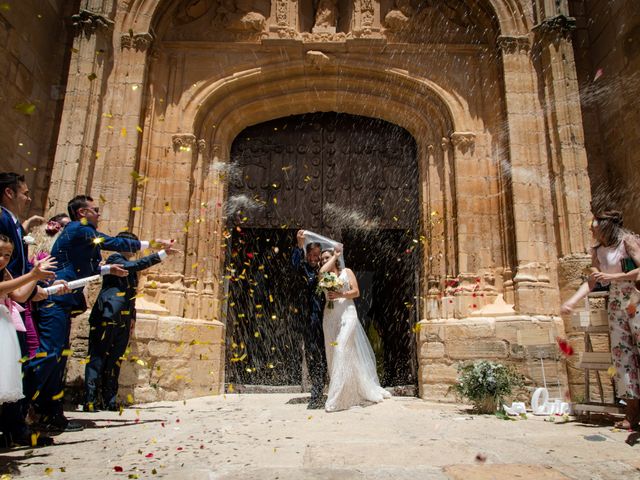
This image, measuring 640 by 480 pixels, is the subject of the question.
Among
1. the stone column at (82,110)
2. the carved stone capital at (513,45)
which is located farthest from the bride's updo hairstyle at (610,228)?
the stone column at (82,110)

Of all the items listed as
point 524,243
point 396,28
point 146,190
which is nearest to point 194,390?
point 146,190

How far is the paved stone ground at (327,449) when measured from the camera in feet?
8.59

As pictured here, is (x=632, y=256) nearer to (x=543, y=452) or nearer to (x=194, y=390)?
(x=543, y=452)

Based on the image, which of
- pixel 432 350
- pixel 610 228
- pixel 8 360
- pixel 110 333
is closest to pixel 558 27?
pixel 610 228

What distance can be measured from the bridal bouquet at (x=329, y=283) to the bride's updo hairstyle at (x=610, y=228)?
8.74ft

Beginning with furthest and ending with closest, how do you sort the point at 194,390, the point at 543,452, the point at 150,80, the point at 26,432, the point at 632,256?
the point at 150,80 → the point at 194,390 → the point at 632,256 → the point at 26,432 → the point at 543,452

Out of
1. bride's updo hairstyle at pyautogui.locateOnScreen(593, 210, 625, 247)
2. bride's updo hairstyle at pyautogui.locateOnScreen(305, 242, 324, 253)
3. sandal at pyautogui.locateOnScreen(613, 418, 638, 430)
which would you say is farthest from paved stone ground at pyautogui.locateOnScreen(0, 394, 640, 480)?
bride's updo hairstyle at pyautogui.locateOnScreen(305, 242, 324, 253)

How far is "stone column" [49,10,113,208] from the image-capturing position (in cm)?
624

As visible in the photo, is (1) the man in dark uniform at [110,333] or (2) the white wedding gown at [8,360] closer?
(2) the white wedding gown at [8,360]

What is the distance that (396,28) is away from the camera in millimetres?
7449

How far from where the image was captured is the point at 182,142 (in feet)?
23.1

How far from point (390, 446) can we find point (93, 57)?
630 centimetres

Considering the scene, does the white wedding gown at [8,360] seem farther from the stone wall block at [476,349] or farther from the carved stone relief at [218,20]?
the carved stone relief at [218,20]

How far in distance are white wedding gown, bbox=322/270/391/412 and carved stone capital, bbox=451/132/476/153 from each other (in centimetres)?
271
